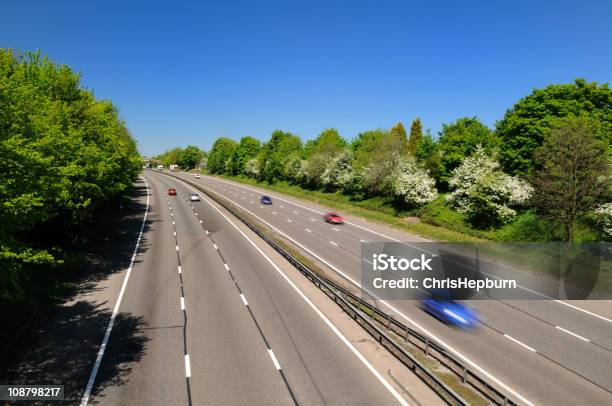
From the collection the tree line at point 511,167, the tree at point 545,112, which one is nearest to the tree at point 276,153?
the tree line at point 511,167

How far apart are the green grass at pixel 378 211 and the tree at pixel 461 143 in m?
9.81

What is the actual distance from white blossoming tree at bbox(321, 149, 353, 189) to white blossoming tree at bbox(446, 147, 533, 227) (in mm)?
25987

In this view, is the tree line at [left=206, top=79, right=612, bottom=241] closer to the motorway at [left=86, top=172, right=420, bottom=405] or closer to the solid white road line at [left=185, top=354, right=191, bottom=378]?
the motorway at [left=86, top=172, right=420, bottom=405]

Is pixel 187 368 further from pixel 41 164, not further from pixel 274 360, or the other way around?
pixel 41 164

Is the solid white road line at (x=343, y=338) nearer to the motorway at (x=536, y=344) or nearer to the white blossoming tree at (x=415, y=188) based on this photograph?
the motorway at (x=536, y=344)

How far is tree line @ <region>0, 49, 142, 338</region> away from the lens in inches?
637

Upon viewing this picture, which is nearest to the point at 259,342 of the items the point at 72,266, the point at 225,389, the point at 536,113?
the point at 225,389

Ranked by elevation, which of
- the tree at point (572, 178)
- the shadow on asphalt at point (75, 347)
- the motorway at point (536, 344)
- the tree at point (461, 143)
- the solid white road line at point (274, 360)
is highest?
the tree at point (461, 143)

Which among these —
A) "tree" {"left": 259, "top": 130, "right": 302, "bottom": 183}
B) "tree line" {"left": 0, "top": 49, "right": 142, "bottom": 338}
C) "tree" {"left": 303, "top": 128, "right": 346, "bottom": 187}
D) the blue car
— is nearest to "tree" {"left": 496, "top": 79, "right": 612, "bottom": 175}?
the blue car

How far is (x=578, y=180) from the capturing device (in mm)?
31031

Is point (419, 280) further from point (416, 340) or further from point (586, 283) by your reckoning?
point (586, 283)

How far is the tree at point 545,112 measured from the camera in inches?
1665

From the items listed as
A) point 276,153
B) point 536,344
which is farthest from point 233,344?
point 276,153

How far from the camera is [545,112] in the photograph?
43.7 meters
